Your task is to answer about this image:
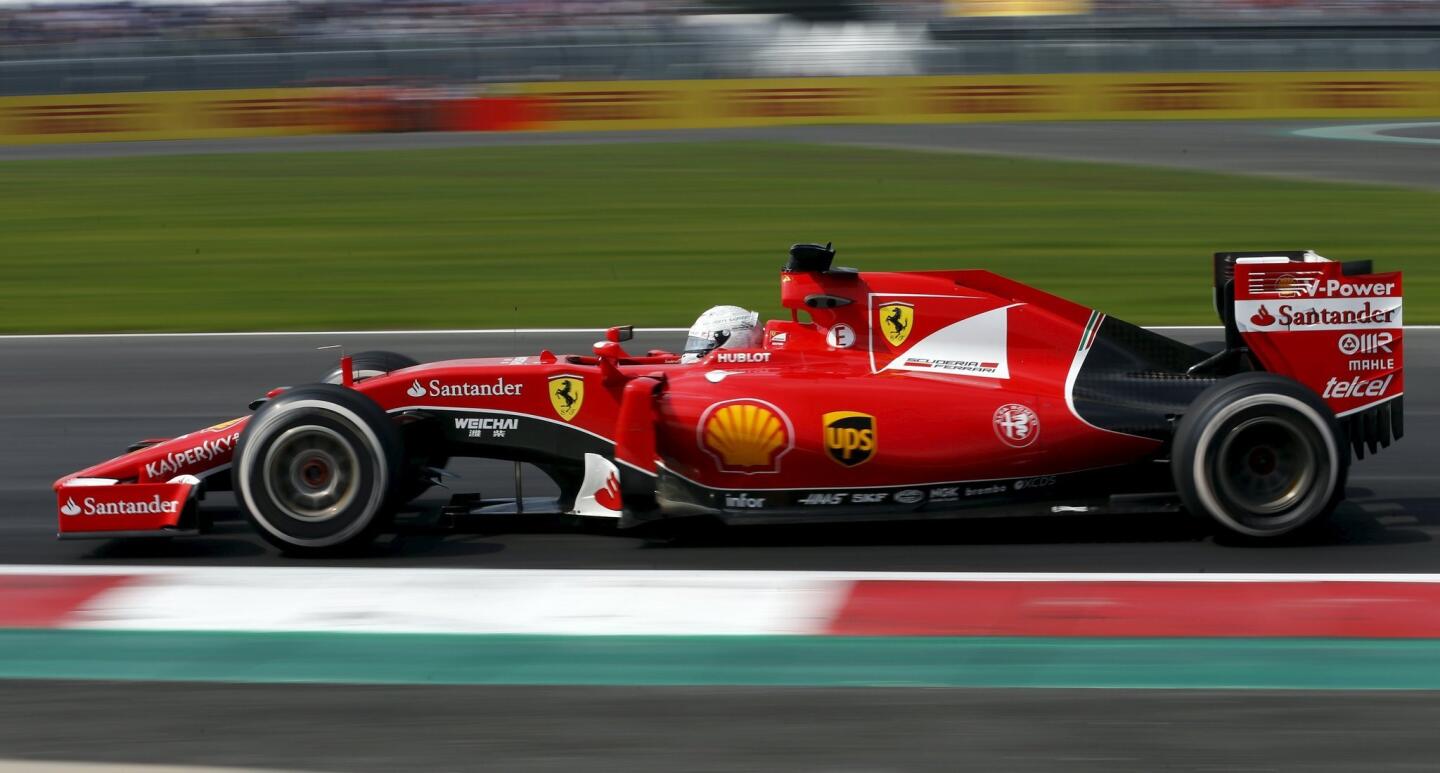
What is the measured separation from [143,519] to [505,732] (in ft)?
8.05

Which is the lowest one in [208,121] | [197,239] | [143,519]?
[143,519]

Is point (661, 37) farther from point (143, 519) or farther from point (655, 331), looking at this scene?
point (143, 519)

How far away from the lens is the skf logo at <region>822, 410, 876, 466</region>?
6012 millimetres

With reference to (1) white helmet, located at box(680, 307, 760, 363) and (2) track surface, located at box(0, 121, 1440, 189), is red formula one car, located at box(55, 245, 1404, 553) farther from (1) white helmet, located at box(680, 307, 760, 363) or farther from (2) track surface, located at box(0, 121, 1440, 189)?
(2) track surface, located at box(0, 121, 1440, 189)

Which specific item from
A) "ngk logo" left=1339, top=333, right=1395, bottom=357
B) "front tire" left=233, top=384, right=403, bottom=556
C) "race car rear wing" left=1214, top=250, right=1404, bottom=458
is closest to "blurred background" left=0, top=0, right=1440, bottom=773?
"front tire" left=233, top=384, right=403, bottom=556

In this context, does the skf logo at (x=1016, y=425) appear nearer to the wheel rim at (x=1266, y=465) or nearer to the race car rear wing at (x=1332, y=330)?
the wheel rim at (x=1266, y=465)

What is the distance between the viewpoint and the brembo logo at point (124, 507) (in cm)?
605

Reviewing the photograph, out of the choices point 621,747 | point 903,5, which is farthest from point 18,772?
point 903,5

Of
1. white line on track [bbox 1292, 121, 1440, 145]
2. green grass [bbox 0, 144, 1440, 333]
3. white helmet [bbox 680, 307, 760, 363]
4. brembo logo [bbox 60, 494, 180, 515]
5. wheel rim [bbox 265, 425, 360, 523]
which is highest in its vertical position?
white line on track [bbox 1292, 121, 1440, 145]

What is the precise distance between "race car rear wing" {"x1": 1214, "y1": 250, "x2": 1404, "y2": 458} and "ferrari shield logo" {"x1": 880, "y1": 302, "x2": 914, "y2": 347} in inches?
47.8

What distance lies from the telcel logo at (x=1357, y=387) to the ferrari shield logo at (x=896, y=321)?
63.9 inches

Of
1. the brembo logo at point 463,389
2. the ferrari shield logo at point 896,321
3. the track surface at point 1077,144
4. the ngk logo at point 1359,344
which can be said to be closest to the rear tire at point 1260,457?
the ngk logo at point 1359,344

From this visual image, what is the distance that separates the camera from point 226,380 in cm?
985

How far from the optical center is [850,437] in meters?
6.02
